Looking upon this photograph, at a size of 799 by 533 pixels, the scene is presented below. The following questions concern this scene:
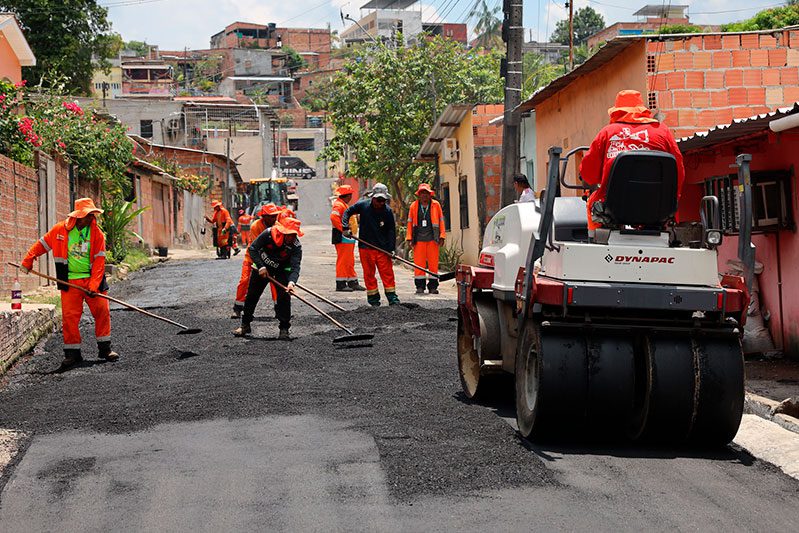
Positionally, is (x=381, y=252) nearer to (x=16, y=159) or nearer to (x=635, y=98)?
(x=16, y=159)

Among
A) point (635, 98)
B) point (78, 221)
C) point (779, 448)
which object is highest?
point (635, 98)

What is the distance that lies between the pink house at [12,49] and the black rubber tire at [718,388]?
27724 millimetres

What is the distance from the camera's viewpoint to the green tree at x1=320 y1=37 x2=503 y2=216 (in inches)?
1405

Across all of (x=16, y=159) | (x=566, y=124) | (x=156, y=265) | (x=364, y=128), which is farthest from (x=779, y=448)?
(x=364, y=128)

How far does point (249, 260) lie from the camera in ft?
48.6

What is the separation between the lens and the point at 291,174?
8338 centimetres

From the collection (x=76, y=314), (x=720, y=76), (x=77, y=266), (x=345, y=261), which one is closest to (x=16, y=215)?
(x=345, y=261)

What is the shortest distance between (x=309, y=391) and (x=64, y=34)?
41011mm

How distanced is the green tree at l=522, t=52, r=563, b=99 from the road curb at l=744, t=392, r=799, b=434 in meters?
28.9

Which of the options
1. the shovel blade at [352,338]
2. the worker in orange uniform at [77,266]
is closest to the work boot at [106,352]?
the worker in orange uniform at [77,266]

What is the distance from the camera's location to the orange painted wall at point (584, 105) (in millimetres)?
15548

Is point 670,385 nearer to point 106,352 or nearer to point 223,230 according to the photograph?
point 106,352

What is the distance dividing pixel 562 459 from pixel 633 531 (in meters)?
1.50

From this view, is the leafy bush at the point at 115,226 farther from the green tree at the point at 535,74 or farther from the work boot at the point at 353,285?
the green tree at the point at 535,74
